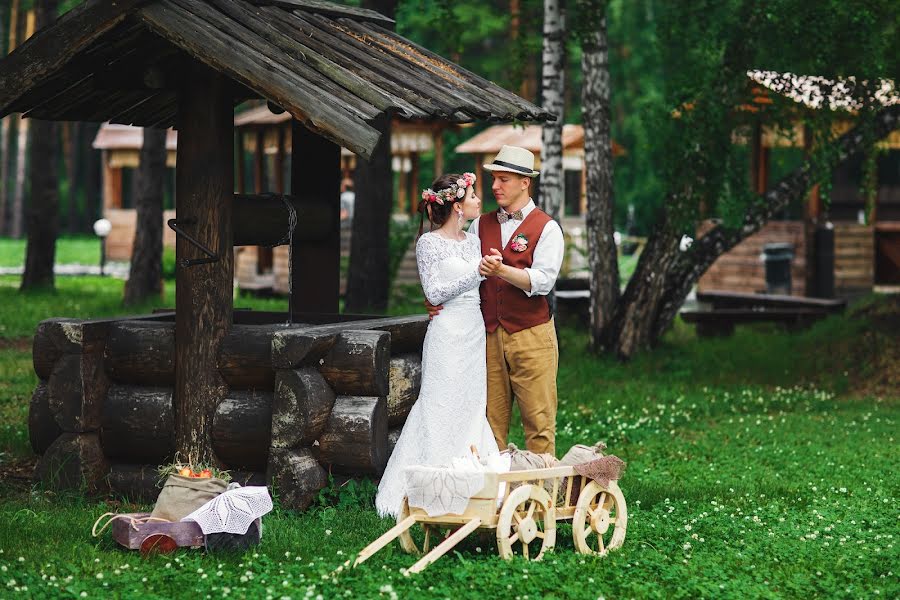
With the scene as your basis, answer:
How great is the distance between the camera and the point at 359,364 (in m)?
8.45

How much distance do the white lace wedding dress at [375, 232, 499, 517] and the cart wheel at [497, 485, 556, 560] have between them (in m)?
0.86

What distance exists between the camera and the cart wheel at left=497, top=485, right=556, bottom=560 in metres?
6.96

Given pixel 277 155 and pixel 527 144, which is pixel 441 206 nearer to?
pixel 277 155

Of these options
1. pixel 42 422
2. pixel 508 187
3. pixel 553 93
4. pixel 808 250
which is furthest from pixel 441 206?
pixel 808 250

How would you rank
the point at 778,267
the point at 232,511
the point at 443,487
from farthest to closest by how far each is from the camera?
the point at 778,267 → the point at 232,511 → the point at 443,487

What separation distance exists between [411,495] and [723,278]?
1840 cm

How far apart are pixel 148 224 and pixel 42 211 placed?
247 centimetres

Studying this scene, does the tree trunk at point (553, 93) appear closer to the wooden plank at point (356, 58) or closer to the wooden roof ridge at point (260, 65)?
the wooden roof ridge at point (260, 65)

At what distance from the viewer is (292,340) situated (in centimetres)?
837

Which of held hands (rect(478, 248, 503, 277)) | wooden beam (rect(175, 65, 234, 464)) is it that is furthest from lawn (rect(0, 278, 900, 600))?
held hands (rect(478, 248, 503, 277))

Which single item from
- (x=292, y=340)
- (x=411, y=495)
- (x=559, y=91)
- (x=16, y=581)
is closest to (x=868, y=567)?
(x=411, y=495)

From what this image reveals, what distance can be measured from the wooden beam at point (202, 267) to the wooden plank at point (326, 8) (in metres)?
0.95

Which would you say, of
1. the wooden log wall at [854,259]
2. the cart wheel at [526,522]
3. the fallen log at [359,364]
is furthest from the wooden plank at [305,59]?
the wooden log wall at [854,259]

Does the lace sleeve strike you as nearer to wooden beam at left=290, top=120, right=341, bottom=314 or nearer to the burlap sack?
the burlap sack
